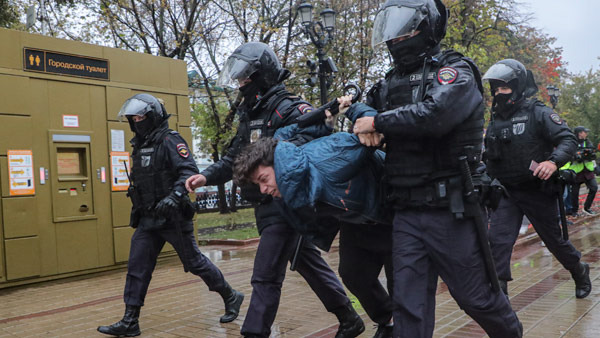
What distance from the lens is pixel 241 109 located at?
429 cm

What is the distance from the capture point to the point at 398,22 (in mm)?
2949

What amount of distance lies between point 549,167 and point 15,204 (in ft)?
21.1

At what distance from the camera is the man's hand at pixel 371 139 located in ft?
9.19

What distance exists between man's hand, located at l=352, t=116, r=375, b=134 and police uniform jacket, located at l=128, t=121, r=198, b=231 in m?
2.55

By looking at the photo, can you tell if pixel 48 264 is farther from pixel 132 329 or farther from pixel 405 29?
pixel 405 29

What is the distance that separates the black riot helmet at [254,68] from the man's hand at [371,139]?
1.56m

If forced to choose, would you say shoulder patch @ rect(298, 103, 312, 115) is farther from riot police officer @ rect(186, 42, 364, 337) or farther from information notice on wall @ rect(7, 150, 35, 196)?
information notice on wall @ rect(7, 150, 35, 196)

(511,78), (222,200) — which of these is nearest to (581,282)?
(511,78)

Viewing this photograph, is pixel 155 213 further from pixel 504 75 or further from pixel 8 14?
pixel 8 14

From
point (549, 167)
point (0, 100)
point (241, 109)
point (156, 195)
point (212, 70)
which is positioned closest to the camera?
point (241, 109)

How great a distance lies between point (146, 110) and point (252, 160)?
8.71 ft

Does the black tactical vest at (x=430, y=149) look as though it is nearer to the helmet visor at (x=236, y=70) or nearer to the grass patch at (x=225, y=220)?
the helmet visor at (x=236, y=70)

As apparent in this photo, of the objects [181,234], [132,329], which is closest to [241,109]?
[181,234]

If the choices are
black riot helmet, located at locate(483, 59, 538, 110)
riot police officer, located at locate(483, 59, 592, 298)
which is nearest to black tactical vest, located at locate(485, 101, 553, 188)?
riot police officer, located at locate(483, 59, 592, 298)
